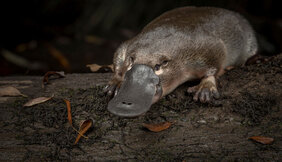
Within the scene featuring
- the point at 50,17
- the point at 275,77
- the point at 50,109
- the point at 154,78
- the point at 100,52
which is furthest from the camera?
the point at 50,17

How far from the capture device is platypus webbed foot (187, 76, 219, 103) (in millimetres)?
2125

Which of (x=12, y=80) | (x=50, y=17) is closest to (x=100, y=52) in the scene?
(x=50, y=17)

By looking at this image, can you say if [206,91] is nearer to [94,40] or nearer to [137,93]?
[137,93]

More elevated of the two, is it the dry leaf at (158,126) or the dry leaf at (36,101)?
the dry leaf at (36,101)

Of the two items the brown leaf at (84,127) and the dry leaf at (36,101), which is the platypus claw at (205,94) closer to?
the brown leaf at (84,127)

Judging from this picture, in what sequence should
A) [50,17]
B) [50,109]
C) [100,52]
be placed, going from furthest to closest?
[50,17] < [100,52] < [50,109]

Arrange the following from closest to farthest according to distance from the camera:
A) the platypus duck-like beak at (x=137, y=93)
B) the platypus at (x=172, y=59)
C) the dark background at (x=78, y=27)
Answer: the platypus duck-like beak at (x=137, y=93) < the platypus at (x=172, y=59) < the dark background at (x=78, y=27)

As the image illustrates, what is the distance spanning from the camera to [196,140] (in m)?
1.84

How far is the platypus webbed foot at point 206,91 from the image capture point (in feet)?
6.97

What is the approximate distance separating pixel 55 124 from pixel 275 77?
1413 millimetres

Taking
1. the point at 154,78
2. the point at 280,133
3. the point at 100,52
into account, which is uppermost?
the point at 100,52

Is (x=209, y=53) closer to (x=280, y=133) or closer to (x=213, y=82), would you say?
(x=213, y=82)

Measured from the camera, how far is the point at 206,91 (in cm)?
215

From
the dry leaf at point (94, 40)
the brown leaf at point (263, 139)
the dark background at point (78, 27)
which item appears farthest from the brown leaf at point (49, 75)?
the dry leaf at point (94, 40)
